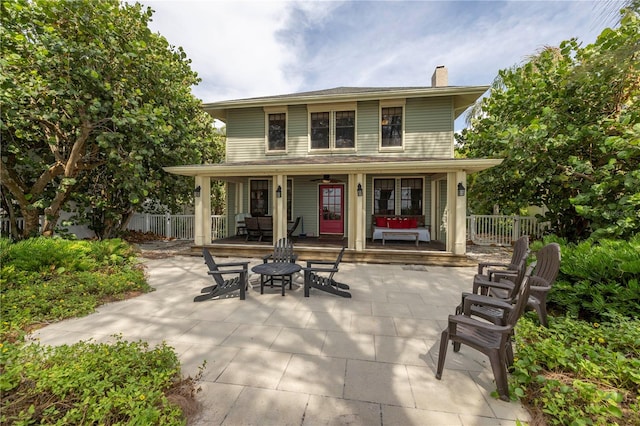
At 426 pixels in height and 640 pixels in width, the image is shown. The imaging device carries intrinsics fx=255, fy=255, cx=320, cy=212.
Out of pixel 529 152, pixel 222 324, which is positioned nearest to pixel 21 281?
pixel 222 324

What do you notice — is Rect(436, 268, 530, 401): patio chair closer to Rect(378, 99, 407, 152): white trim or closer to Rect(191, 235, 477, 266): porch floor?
Rect(191, 235, 477, 266): porch floor

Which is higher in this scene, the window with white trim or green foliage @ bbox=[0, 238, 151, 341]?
the window with white trim

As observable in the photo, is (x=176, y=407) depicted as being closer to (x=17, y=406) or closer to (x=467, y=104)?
(x=17, y=406)

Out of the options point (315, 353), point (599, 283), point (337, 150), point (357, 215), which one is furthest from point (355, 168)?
point (315, 353)

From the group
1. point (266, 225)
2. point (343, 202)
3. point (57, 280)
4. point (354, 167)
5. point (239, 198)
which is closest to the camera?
point (57, 280)

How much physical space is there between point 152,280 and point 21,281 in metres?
2.06

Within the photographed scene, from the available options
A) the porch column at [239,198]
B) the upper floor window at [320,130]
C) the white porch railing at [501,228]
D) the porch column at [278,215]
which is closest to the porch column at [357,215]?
the porch column at [278,215]

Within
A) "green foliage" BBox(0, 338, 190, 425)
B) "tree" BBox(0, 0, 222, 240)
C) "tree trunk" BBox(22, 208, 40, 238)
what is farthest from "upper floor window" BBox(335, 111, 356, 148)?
"tree trunk" BBox(22, 208, 40, 238)

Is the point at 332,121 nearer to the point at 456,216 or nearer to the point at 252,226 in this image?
the point at 252,226

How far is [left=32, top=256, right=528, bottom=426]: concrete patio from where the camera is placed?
6.88 feet

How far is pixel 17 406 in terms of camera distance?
180 cm

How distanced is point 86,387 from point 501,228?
12.9 m

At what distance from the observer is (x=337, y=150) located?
1040 centimetres

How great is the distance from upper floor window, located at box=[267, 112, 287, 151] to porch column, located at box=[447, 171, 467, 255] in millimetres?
6624
